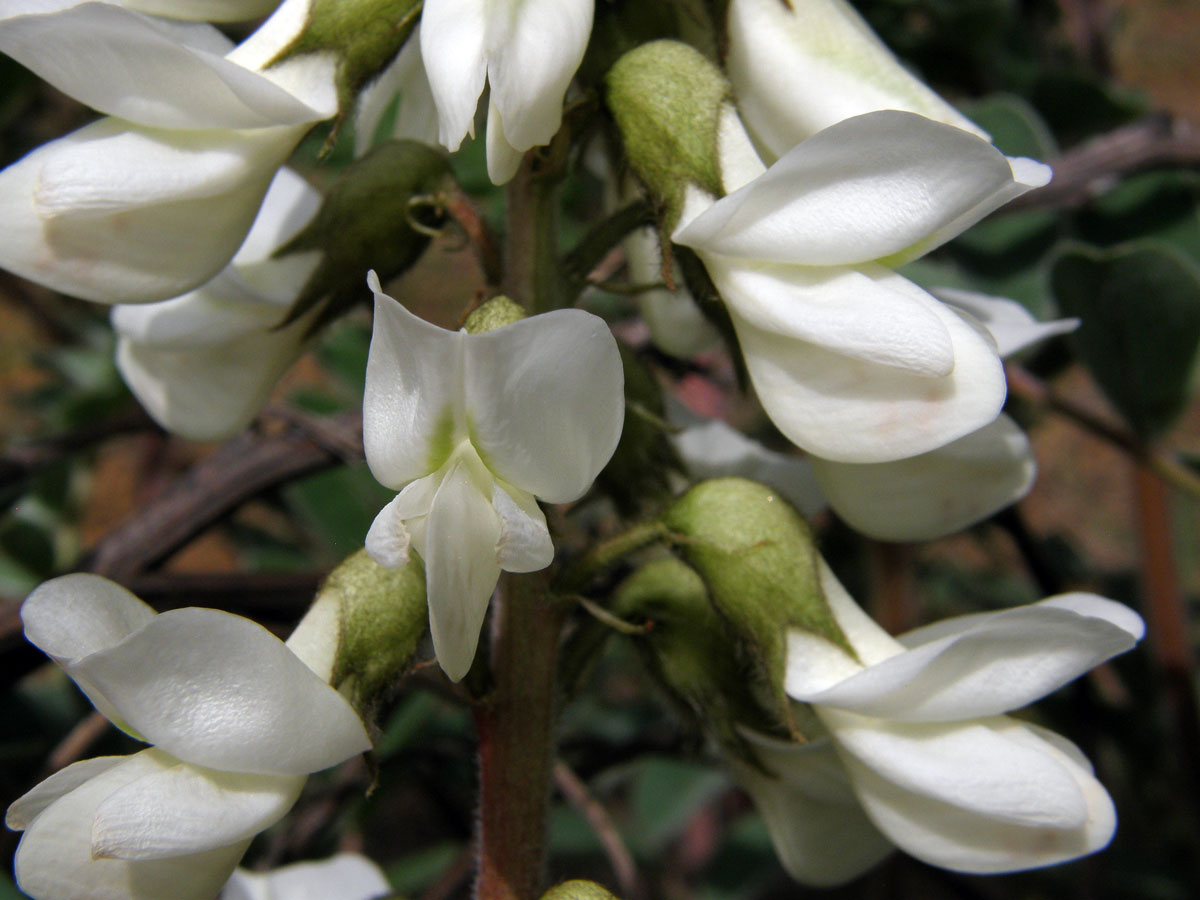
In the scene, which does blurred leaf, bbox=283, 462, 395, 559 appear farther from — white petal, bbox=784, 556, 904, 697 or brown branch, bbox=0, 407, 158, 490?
white petal, bbox=784, 556, 904, 697

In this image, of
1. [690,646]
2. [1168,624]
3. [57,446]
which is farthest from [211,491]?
[1168,624]

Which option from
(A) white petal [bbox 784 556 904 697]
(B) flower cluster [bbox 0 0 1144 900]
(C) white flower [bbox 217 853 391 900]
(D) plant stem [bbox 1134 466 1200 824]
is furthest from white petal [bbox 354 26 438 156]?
(D) plant stem [bbox 1134 466 1200 824]

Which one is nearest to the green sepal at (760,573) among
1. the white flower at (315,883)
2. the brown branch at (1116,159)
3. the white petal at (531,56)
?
the white petal at (531,56)

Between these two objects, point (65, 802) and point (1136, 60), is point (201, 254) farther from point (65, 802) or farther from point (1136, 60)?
point (1136, 60)

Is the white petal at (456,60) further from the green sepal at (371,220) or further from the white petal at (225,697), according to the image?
the white petal at (225,697)

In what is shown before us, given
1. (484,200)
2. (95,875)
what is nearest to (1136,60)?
(484,200)
